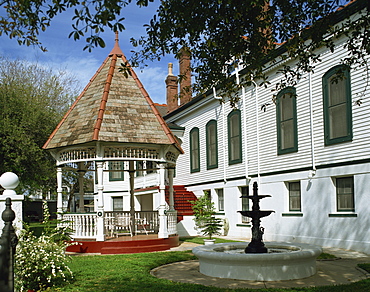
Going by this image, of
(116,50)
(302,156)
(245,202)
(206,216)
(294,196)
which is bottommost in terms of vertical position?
(206,216)

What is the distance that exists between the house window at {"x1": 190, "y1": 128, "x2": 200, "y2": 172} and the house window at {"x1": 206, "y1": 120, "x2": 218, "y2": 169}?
4.58 feet

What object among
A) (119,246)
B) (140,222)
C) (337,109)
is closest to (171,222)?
(140,222)

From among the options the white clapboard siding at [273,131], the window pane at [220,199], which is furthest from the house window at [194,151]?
the window pane at [220,199]

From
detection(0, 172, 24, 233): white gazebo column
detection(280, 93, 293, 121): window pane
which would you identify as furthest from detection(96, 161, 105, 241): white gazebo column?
detection(280, 93, 293, 121): window pane

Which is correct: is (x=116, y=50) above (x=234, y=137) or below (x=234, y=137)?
above

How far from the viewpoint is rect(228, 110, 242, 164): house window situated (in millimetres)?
22438

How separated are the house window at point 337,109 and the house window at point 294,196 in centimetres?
270

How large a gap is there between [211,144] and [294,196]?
800 centimetres

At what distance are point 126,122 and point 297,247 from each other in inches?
308

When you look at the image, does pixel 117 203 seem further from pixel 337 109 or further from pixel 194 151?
pixel 337 109

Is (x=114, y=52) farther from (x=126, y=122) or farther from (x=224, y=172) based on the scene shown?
(x=224, y=172)

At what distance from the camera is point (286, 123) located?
18.9 metres

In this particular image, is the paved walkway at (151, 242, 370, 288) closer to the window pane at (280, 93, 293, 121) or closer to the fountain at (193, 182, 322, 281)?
the fountain at (193, 182, 322, 281)

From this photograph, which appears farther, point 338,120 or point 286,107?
point 286,107
